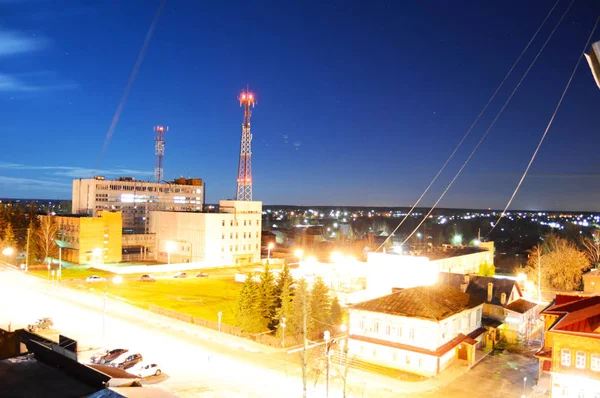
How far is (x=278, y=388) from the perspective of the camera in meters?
20.5

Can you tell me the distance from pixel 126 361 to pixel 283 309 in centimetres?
1001

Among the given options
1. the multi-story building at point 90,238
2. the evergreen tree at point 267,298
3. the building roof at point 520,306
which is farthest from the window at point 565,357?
the multi-story building at point 90,238

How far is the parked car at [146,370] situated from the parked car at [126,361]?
2.72 ft

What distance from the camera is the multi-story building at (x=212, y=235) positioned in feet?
209

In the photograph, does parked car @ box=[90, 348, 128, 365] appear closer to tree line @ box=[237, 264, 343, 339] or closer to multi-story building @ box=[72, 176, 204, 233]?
tree line @ box=[237, 264, 343, 339]

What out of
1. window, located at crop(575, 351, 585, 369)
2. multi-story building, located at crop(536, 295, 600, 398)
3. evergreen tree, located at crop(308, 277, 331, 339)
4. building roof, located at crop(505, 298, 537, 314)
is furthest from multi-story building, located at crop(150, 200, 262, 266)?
window, located at crop(575, 351, 585, 369)

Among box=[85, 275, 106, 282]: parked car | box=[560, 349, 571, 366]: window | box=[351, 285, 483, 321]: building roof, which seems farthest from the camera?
box=[85, 275, 106, 282]: parked car

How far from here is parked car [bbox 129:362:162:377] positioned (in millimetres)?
20750

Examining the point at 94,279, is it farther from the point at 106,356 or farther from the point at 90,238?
the point at 106,356

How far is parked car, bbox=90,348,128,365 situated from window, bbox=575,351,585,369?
20.9 metres

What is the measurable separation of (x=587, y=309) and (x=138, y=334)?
24171 mm

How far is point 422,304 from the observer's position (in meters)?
25.2

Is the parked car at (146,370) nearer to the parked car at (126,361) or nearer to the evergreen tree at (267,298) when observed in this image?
the parked car at (126,361)

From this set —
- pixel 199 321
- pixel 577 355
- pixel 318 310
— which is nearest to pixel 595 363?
pixel 577 355
